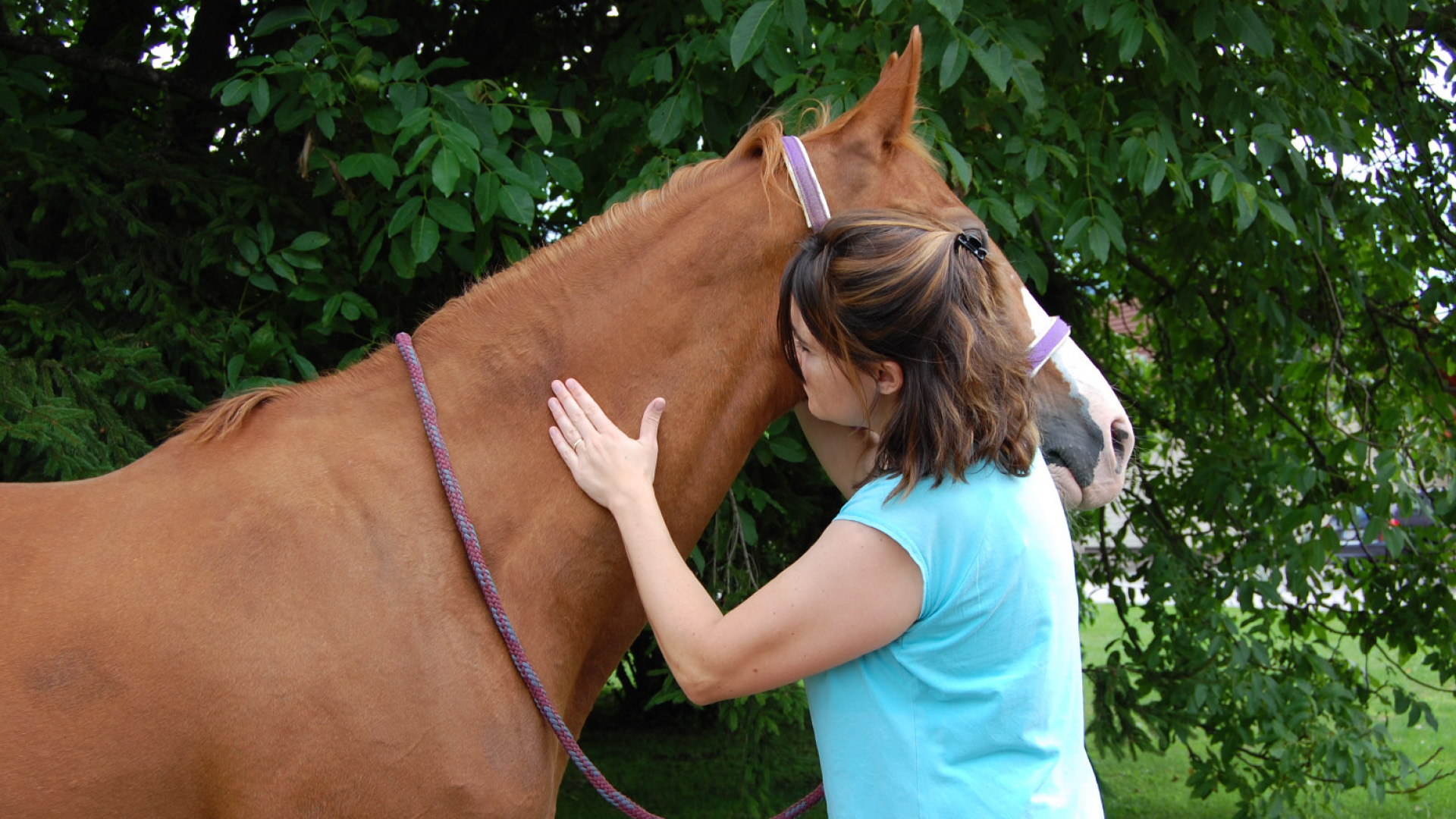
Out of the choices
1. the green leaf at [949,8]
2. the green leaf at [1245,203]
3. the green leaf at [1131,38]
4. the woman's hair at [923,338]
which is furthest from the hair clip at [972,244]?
the green leaf at [1245,203]

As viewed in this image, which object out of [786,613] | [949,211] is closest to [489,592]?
[786,613]

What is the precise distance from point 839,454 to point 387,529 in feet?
2.82

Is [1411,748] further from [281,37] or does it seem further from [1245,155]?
[281,37]

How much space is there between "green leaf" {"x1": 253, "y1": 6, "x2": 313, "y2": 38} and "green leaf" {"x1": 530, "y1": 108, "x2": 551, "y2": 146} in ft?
2.18

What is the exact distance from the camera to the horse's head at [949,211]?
183 centimetres

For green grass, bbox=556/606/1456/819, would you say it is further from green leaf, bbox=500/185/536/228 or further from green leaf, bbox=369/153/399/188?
green leaf, bbox=369/153/399/188

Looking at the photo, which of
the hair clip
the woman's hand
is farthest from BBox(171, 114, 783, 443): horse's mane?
the hair clip

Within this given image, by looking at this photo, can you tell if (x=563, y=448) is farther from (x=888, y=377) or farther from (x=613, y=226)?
(x=888, y=377)

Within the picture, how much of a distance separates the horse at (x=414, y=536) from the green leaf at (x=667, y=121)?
37.2 inches

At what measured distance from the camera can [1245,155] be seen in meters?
3.08

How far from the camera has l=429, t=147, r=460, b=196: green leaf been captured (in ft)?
8.00

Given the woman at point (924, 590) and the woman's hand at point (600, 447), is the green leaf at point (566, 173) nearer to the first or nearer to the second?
the woman's hand at point (600, 447)

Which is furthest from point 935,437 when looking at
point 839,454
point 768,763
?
point 768,763

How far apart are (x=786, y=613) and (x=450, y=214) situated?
64.7 inches
